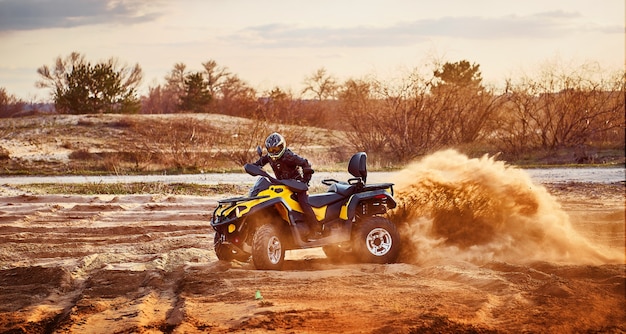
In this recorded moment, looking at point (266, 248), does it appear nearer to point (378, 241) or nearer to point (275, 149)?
point (275, 149)

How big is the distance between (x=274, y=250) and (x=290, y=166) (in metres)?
1.19

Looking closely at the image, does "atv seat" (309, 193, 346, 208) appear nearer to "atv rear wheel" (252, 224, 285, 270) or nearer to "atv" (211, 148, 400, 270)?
"atv" (211, 148, 400, 270)

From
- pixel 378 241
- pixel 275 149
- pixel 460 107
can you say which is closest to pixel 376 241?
pixel 378 241

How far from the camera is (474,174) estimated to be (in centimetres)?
1392

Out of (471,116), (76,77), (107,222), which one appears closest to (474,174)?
(107,222)

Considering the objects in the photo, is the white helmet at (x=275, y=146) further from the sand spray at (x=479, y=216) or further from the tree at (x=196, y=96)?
the tree at (x=196, y=96)

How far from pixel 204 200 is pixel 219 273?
789 centimetres

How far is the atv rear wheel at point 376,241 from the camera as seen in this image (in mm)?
11477

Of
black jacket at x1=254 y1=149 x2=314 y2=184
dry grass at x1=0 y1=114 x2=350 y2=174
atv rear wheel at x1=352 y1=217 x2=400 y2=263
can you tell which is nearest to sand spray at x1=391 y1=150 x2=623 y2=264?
atv rear wheel at x1=352 y1=217 x2=400 y2=263

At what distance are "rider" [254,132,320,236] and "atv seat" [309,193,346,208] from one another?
0.14 metres

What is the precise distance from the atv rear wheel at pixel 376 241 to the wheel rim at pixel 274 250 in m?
1.15

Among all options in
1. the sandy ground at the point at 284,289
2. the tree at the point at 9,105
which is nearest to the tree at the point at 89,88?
the tree at the point at 9,105

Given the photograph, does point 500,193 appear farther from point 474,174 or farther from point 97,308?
point 97,308

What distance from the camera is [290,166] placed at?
11328mm
